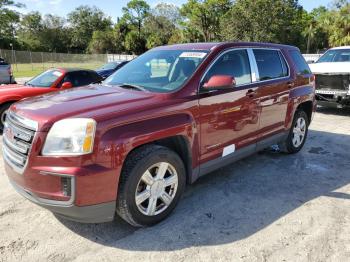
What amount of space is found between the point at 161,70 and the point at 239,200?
181 cm

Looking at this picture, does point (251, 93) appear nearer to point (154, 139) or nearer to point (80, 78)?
point (154, 139)

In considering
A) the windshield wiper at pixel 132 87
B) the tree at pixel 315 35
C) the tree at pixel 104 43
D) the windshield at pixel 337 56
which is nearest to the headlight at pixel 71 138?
the windshield wiper at pixel 132 87

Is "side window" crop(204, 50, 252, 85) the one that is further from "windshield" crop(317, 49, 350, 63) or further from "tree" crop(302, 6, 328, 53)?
"tree" crop(302, 6, 328, 53)

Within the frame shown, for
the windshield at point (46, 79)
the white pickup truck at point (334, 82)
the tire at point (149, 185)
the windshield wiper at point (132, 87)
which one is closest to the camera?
the tire at point (149, 185)

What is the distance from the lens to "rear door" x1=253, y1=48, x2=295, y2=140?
488 centimetres

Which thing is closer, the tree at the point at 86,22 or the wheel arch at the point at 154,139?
the wheel arch at the point at 154,139

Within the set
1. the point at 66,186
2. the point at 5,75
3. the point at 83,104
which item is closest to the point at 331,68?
the point at 83,104

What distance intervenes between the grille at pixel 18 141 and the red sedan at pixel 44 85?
13.0 feet

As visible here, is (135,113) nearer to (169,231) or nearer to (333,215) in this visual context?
(169,231)

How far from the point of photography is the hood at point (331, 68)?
31.1 feet

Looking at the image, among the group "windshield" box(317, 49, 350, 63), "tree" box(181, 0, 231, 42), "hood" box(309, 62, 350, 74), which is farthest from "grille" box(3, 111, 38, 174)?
"tree" box(181, 0, 231, 42)

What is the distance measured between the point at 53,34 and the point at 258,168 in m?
85.2

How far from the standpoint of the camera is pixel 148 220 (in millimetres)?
3527

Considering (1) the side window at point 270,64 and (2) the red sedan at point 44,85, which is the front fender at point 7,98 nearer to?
(2) the red sedan at point 44,85
